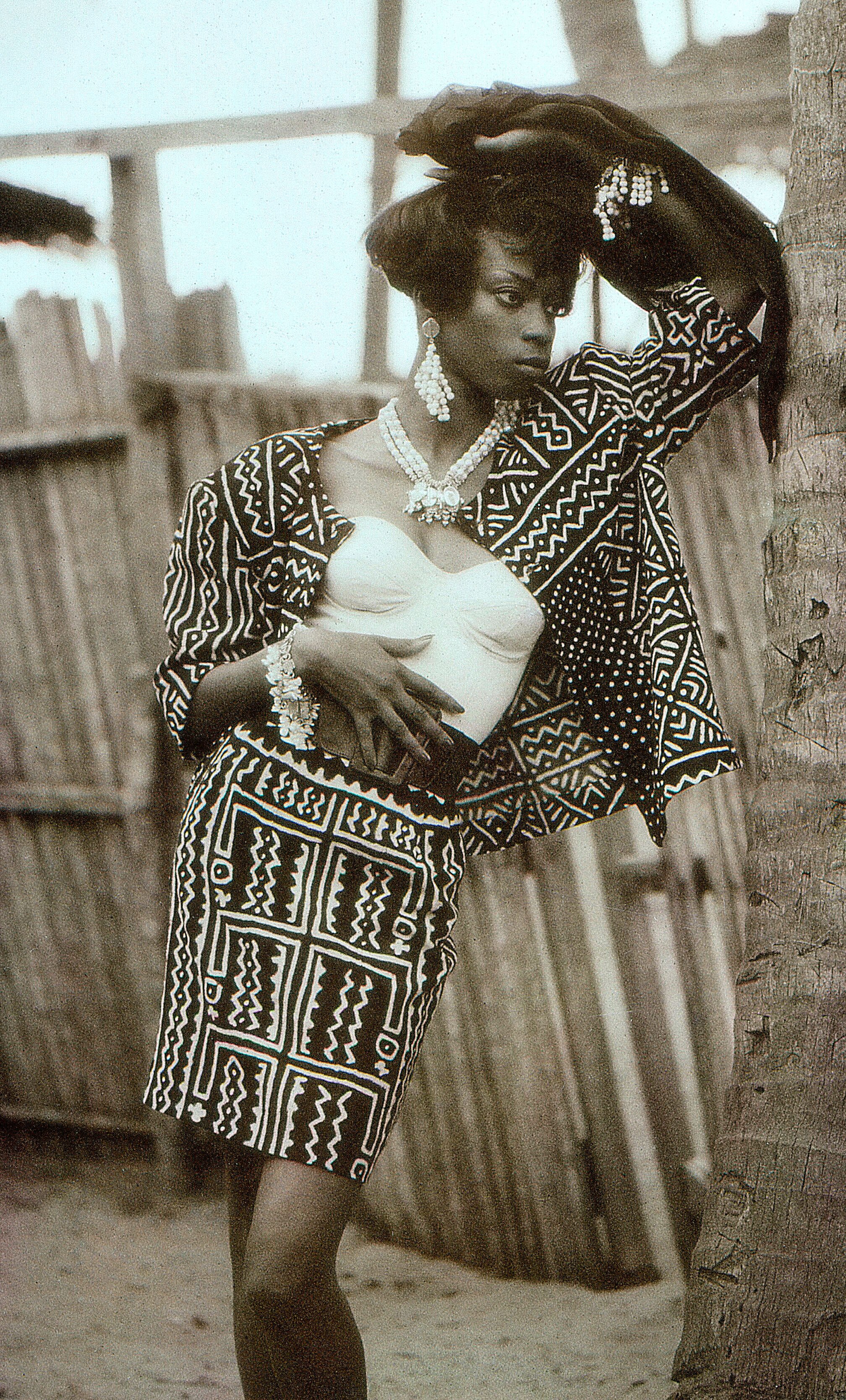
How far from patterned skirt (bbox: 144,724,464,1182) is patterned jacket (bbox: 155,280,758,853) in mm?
194

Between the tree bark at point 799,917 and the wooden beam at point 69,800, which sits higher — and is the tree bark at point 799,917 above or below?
above

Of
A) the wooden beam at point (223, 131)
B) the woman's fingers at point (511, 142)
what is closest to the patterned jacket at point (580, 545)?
the woman's fingers at point (511, 142)

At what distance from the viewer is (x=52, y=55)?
101 inches

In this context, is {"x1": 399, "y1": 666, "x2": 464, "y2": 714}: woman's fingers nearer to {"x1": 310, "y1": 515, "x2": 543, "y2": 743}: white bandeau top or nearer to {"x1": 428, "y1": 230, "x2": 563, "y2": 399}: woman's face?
{"x1": 310, "y1": 515, "x2": 543, "y2": 743}: white bandeau top

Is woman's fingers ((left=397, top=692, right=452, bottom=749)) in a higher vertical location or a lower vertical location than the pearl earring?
lower

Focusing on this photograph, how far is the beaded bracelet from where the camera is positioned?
182 centimetres

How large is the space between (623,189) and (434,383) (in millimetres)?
387

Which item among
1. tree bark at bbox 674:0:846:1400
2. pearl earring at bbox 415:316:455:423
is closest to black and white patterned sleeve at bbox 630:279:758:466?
tree bark at bbox 674:0:846:1400

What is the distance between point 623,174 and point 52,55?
139 centimetres

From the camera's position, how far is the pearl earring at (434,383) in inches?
74.0

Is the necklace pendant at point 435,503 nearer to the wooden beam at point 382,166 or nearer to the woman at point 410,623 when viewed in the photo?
the woman at point 410,623

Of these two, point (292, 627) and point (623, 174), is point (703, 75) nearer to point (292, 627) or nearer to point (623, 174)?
point (623, 174)

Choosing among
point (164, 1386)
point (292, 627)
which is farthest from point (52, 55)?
point (164, 1386)

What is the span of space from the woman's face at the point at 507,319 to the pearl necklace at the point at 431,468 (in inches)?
2.8
